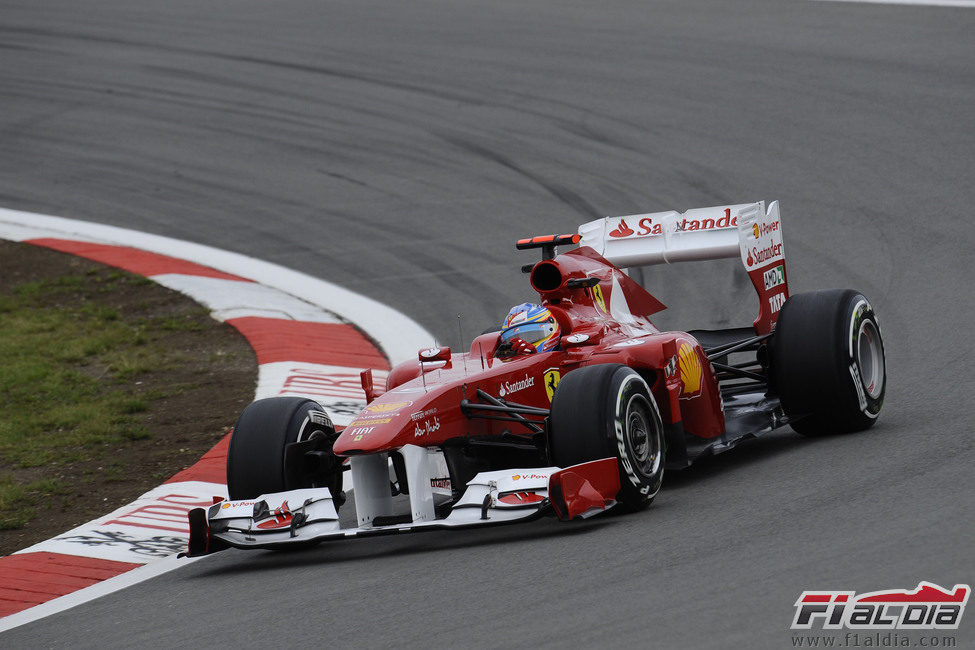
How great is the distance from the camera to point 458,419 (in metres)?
7.67

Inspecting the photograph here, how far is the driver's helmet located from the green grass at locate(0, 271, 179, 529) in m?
3.11

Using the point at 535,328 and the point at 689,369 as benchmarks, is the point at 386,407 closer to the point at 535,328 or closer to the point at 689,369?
the point at 535,328

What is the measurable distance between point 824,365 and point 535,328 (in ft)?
5.84

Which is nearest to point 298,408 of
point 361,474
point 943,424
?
point 361,474

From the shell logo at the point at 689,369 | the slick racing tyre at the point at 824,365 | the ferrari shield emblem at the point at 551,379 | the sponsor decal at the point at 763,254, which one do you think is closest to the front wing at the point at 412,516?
the ferrari shield emblem at the point at 551,379

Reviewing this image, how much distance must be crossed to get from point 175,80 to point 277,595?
16.6m

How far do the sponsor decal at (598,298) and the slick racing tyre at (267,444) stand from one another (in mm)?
1920

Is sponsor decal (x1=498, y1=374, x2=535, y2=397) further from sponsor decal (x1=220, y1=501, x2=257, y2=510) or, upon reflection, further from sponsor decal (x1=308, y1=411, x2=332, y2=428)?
sponsor decal (x1=220, y1=501, x2=257, y2=510)

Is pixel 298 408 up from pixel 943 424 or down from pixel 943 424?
up

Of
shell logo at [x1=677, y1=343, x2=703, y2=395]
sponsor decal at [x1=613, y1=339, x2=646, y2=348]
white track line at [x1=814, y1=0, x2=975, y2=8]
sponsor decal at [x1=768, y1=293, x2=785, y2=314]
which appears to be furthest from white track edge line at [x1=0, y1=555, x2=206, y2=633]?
white track line at [x1=814, y1=0, x2=975, y2=8]

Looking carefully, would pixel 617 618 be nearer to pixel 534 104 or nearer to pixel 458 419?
pixel 458 419

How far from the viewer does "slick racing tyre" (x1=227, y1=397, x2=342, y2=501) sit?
7676mm

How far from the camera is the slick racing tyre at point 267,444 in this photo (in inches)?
302

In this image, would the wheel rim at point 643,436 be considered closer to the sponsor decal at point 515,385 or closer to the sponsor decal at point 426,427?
the sponsor decal at point 515,385
